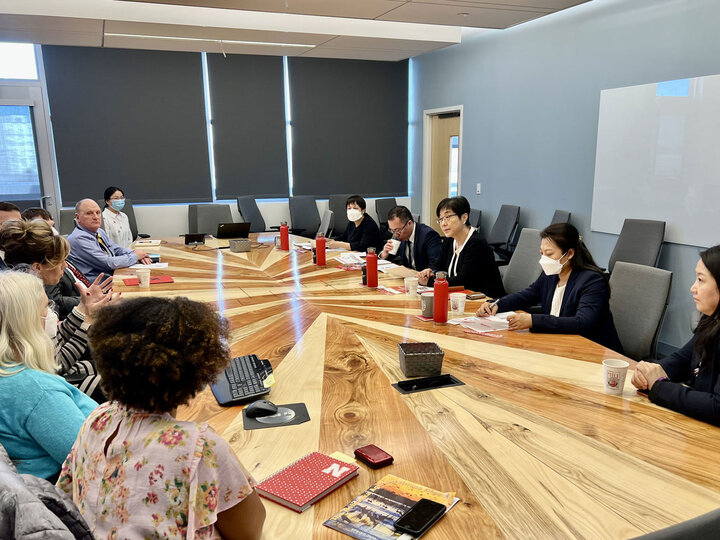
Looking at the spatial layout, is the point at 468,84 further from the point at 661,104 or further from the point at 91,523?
the point at 91,523

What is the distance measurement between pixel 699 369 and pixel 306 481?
1342 millimetres

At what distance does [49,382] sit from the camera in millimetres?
1497

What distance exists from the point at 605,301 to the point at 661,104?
275 cm

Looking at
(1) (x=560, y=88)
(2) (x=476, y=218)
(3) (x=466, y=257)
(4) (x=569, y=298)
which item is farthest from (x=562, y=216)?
(4) (x=569, y=298)

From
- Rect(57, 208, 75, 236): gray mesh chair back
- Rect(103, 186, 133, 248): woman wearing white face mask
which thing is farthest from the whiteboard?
Rect(57, 208, 75, 236): gray mesh chair back

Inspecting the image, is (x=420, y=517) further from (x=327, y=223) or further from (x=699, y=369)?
(x=327, y=223)

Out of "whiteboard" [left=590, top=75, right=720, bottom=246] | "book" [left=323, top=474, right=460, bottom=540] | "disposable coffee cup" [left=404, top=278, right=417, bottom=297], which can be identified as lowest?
"book" [left=323, top=474, right=460, bottom=540]

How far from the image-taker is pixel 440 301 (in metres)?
2.48

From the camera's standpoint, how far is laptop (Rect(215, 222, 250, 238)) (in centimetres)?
535

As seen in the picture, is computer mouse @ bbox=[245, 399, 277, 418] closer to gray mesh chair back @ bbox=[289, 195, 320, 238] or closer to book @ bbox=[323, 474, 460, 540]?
book @ bbox=[323, 474, 460, 540]

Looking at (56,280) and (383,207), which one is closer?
(56,280)

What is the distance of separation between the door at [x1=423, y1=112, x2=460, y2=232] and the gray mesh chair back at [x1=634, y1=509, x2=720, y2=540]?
711 cm

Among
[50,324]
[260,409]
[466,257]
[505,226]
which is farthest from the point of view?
[505,226]

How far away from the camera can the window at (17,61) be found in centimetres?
657
